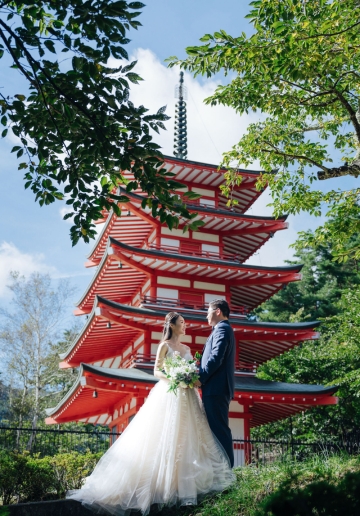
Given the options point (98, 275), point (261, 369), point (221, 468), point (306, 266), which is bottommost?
point (221, 468)

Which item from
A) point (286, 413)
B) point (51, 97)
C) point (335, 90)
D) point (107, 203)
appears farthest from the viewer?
point (286, 413)

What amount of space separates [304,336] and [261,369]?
7735mm

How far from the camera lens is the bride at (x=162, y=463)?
539cm

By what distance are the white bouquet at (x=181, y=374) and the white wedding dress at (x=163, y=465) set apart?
12cm

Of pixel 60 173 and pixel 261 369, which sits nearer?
pixel 60 173

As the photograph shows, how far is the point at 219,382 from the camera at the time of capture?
5.84 m

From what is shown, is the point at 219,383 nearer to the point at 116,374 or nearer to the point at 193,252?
the point at 116,374

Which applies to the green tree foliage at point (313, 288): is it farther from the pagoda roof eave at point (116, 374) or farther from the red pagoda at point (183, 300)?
the pagoda roof eave at point (116, 374)

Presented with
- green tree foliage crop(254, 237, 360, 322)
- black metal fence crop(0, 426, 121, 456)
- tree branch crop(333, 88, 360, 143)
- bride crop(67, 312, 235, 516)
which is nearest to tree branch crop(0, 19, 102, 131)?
bride crop(67, 312, 235, 516)

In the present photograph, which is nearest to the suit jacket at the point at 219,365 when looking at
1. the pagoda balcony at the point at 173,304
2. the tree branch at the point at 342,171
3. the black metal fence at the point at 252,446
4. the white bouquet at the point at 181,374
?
the white bouquet at the point at 181,374

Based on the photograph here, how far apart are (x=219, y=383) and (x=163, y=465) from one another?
3.40 feet

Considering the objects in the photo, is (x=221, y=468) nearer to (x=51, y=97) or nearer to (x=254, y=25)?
(x=51, y=97)

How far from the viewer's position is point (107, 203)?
5.45 metres

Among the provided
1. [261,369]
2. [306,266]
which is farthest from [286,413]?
[306,266]
